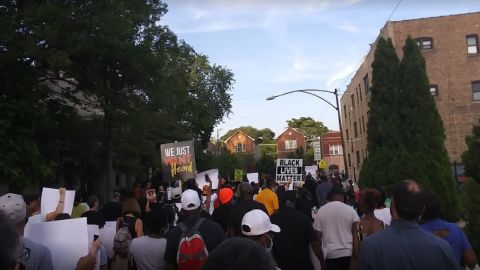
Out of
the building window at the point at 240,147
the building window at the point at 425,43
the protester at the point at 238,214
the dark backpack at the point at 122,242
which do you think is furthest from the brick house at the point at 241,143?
the dark backpack at the point at 122,242

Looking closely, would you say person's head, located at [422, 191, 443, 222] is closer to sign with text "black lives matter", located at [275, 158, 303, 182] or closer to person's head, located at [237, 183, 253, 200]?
person's head, located at [237, 183, 253, 200]

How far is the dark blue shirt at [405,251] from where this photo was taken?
11.8 ft

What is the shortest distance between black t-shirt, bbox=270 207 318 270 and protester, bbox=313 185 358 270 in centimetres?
46

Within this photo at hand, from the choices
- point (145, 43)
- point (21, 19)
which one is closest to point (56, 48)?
point (21, 19)

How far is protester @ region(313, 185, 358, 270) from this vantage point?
6699 millimetres

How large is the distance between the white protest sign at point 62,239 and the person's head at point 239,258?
92.6 inches

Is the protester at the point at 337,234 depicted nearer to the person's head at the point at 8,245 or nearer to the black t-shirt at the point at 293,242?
the black t-shirt at the point at 293,242

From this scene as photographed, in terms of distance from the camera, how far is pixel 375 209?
7.29 metres

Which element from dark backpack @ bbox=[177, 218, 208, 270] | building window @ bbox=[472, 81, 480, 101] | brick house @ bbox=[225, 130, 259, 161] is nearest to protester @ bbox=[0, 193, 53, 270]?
dark backpack @ bbox=[177, 218, 208, 270]

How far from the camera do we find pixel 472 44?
110 feet

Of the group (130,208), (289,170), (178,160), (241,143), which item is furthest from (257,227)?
(241,143)

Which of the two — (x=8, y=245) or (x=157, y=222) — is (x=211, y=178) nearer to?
(x=157, y=222)

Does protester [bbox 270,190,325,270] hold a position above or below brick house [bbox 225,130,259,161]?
below

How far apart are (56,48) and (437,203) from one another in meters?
12.8
